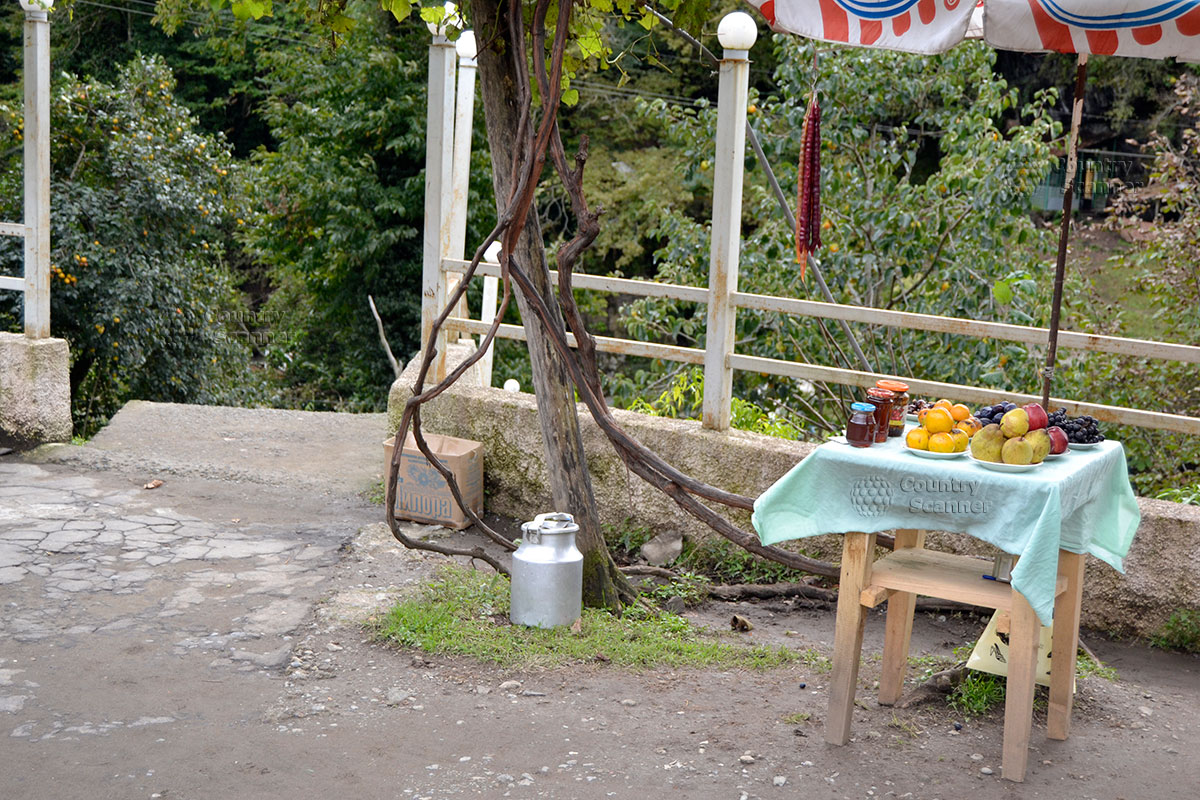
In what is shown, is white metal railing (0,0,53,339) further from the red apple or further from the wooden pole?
the red apple

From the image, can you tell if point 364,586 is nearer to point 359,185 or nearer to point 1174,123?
point 359,185

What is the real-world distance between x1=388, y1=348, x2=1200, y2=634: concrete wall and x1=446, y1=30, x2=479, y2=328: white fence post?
726mm

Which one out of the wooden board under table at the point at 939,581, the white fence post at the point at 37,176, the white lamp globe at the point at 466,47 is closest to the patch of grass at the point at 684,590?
the wooden board under table at the point at 939,581

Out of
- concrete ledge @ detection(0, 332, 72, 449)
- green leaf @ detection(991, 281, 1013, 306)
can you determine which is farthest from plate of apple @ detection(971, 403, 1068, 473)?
concrete ledge @ detection(0, 332, 72, 449)

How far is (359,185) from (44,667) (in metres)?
11.8

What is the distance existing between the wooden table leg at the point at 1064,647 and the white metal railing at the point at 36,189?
234 inches

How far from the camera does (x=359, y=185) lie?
15.2 meters

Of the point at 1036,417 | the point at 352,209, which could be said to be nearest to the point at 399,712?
the point at 1036,417

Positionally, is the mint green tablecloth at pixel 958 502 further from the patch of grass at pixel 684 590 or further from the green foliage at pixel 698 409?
the green foliage at pixel 698 409

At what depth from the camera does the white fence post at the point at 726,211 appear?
5.22 metres

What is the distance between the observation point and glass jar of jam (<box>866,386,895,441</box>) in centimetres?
362

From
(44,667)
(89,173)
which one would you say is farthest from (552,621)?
(89,173)

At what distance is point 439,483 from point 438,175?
65.3 inches

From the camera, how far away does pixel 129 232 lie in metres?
11.0
